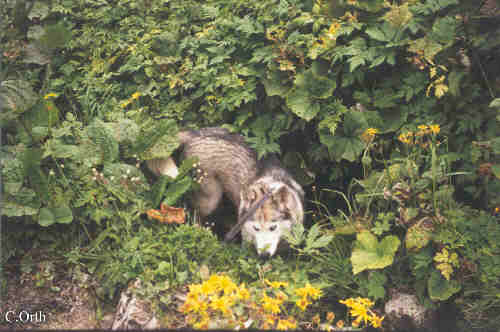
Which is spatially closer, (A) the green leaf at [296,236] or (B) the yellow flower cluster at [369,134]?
(A) the green leaf at [296,236]

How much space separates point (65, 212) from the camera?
329 cm

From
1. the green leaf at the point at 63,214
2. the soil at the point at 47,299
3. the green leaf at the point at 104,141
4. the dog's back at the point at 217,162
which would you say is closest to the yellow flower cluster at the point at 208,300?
the soil at the point at 47,299

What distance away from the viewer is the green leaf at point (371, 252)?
2943mm

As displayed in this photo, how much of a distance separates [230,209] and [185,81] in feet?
4.59

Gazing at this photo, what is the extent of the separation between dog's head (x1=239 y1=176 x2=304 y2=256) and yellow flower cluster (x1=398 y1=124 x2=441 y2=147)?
0.99m

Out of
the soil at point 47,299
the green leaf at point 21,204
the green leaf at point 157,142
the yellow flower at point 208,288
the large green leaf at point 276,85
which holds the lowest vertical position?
the soil at point 47,299

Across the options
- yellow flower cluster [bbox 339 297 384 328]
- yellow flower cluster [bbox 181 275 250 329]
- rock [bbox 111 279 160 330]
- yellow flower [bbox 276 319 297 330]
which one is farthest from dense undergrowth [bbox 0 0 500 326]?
yellow flower [bbox 276 319 297 330]

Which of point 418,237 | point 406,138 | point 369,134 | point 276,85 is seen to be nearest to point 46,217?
point 276,85

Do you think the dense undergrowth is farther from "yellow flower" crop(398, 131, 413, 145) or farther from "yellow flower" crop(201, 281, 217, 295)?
"yellow flower" crop(201, 281, 217, 295)

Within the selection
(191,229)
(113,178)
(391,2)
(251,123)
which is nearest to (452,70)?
(391,2)

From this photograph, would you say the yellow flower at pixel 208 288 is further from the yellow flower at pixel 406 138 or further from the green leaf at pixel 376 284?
the yellow flower at pixel 406 138

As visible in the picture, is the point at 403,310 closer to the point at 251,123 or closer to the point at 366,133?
the point at 366,133

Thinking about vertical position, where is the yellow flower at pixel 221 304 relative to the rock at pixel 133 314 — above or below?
above

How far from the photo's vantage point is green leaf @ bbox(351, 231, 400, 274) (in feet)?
9.66
